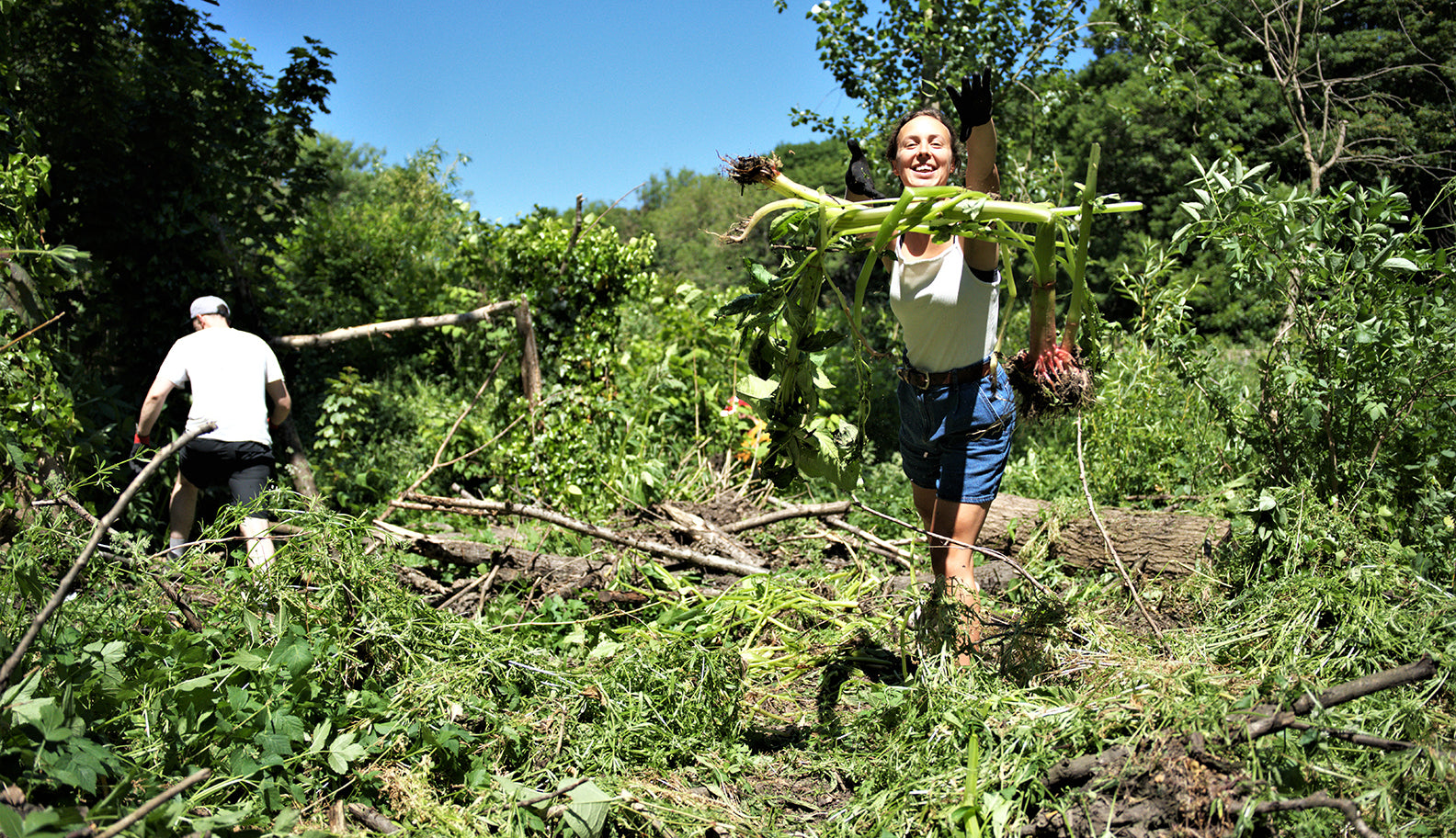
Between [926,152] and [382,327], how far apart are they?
4.15 metres

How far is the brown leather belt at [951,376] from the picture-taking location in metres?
2.62

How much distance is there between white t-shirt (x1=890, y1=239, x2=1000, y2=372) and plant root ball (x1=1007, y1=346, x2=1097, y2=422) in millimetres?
145

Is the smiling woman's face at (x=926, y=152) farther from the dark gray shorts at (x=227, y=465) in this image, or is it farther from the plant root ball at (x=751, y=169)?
the dark gray shorts at (x=227, y=465)

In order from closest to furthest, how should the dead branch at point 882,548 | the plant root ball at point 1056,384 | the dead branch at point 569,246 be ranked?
the plant root ball at point 1056,384 → the dead branch at point 882,548 → the dead branch at point 569,246

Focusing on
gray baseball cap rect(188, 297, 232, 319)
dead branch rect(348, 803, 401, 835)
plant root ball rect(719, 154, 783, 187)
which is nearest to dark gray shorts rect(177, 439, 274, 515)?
gray baseball cap rect(188, 297, 232, 319)

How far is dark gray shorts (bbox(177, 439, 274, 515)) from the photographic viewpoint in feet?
13.9

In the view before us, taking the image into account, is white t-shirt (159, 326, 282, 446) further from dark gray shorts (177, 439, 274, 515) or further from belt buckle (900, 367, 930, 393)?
belt buckle (900, 367, 930, 393)

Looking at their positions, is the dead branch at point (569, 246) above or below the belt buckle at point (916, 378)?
above

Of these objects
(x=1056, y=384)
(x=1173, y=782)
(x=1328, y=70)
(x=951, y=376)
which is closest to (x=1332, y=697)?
(x=1173, y=782)

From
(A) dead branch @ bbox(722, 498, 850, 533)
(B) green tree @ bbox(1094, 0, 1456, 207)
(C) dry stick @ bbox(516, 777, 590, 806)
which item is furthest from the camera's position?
(B) green tree @ bbox(1094, 0, 1456, 207)

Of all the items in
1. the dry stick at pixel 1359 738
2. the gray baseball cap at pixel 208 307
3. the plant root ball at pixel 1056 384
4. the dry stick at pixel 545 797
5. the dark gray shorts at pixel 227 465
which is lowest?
the dry stick at pixel 545 797

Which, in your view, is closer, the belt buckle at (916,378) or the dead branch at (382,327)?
the belt buckle at (916,378)

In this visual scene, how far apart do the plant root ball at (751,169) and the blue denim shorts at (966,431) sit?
2.79ft

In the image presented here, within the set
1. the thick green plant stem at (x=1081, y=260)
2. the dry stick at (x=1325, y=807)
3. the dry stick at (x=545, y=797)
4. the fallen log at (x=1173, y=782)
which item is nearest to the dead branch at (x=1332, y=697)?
the fallen log at (x=1173, y=782)
